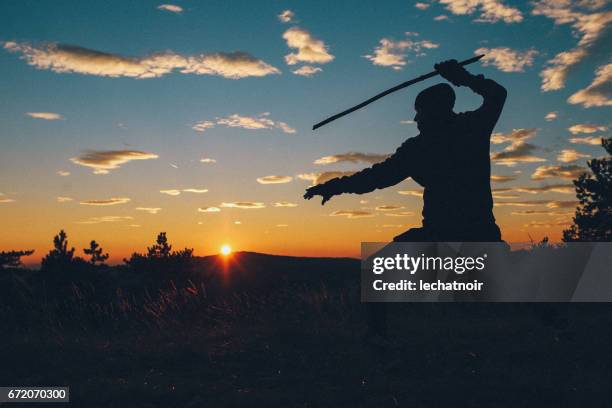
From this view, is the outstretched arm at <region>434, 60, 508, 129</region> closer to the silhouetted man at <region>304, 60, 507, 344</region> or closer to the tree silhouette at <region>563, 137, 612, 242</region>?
the silhouetted man at <region>304, 60, 507, 344</region>

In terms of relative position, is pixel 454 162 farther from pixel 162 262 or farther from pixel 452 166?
pixel 162 262

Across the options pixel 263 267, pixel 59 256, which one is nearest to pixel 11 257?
pixel 59 256

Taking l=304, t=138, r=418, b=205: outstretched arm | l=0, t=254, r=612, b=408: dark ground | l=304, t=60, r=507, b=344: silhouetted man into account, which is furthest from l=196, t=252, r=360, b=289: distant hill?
l=304, t=60, r=507, b=344: silhouetted man

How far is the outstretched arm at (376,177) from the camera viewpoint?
5.87m

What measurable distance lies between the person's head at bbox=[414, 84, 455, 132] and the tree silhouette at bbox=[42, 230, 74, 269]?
137 ft

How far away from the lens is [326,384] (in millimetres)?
4426

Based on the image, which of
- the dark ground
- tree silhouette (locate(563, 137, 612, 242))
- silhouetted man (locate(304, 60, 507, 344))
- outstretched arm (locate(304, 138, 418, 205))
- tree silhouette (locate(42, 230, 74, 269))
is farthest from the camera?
tree silhouette (locate(42, 230, 74, 269))

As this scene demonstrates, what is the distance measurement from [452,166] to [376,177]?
0.90 meters

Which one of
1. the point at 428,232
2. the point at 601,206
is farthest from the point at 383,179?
the point at 601,206

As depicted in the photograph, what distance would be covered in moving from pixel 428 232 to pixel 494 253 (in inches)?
30.5

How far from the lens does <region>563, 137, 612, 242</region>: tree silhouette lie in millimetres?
26922

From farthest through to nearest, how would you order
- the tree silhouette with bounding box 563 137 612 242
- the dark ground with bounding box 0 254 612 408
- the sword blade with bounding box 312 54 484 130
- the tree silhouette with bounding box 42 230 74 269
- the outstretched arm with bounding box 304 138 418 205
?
the tree silhouette with bounding box 42 230 74 269
the tree silhouette with bounding box 563 137 612 242
the sword blade with bounding box 312 54 484 130
the outstretched arm with bounding box 304 138 418 205
the dark ground with bounding box 0 254 612 408

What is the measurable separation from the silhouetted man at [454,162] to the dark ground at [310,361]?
124cm

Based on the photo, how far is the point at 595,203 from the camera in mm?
27859
